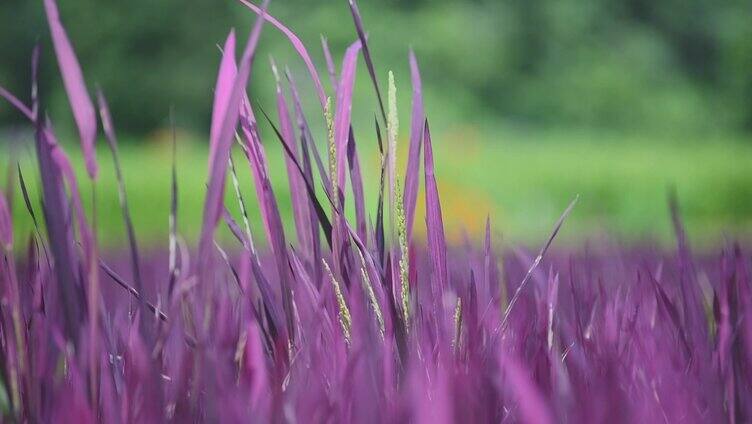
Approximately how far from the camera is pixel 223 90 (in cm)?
64

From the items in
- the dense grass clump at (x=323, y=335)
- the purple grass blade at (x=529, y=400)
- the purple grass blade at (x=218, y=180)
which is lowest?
the dense grass clump at (x=323, y=335)

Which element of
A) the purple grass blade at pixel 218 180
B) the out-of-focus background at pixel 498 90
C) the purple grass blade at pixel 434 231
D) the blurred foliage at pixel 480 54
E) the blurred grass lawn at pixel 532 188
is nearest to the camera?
the purple grass blade at pixel 218 180

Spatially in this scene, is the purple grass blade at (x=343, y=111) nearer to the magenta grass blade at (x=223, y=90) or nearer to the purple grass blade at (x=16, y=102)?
the magenta grass blade at (x=223, y=90)

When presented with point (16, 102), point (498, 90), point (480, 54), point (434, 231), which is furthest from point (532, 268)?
point (498, 90)

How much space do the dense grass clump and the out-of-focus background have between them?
5.47 meters

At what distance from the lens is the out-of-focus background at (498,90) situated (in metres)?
7.13

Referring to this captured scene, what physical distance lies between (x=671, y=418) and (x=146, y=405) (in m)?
0.25

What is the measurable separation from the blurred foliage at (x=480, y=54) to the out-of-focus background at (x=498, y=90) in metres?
0.02

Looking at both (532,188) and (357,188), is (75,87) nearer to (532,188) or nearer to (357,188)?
(357,188)

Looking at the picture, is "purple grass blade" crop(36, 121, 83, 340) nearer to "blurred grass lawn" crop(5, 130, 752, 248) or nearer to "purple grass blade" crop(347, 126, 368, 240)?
"purple grass blade" crop(347, 126, 368, 240)

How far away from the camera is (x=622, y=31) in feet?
37.3

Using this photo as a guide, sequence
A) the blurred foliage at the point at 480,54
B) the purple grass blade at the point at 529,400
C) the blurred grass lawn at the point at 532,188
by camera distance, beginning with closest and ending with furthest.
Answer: the purple grass blade at the point at 529,400 → the blurred grass lawn at the point at 532,188 → the blurred foliage at the point at 480,54

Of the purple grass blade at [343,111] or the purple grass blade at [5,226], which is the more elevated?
the purple grass blade at [343,111]

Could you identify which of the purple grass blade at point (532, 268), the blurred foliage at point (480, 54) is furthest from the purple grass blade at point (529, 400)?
the blurred foliage at point (480, 54)
